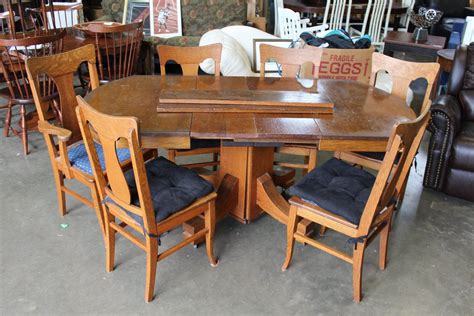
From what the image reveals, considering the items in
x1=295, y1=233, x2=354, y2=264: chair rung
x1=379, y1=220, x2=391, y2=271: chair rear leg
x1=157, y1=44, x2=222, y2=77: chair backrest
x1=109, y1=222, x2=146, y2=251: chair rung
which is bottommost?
x1=379, y1=220, x2=391, y2=271: chair rear leg

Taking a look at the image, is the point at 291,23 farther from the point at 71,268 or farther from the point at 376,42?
the point at 71,268

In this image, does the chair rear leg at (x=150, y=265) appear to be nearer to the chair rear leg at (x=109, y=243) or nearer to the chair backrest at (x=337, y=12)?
the chair rear leg at (x=109, y=243)

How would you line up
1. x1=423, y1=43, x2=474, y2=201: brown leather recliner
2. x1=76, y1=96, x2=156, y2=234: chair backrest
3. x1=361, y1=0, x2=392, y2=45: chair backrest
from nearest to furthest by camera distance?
x1=76, y1=96, x2=156, y2=234: chair backrest, x1=423, y1=43, x2=474, y2=201: brown leather recliner, x1=361, y1=0, x2=392, y2=45: chair backrest

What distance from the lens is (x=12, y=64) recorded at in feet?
9.43

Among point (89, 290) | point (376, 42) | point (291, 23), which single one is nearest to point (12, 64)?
point (89, 290)

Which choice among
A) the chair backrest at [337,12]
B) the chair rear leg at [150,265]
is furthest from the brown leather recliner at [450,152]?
the chair backrest at [337,12]

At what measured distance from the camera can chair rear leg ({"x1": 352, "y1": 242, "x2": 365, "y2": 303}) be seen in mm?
1754

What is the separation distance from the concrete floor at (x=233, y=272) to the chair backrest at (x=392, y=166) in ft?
1.37

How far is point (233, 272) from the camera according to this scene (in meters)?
2.01

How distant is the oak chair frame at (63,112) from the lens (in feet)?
6.64

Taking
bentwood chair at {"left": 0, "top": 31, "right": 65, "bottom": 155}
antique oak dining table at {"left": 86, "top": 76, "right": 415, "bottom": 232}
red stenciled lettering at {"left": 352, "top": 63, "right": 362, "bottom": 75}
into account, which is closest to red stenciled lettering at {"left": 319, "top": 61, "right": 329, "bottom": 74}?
red stenciled lettering at {"left": 352, "top": 63, "right": 362, "bottom": 75}

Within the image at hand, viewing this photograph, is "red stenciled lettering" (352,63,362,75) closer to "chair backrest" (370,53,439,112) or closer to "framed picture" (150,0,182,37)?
"chair backrest" (370,53,439,112)

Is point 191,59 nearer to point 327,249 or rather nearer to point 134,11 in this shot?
point 327,249

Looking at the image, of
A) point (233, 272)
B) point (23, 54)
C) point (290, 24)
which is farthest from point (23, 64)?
point (290, 24)
